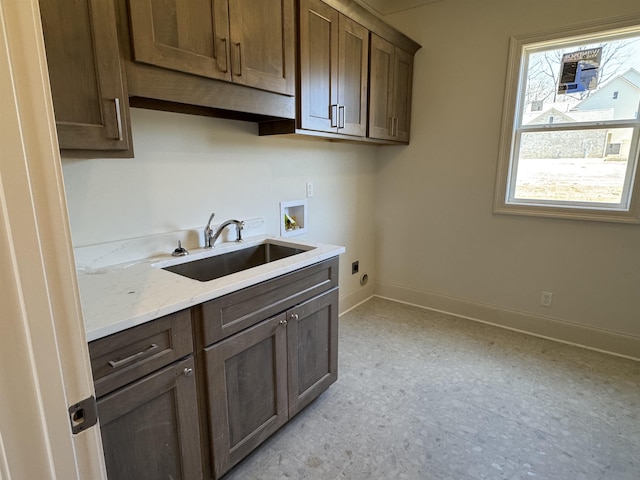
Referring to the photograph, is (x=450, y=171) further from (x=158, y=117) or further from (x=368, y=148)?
(x=158, y=117)

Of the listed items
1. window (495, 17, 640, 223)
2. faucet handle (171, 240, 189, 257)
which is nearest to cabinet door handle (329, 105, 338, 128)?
faucet handle (171, 240, 189, 257)

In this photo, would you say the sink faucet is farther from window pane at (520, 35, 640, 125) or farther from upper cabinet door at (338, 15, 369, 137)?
window pane at (520, 35, 640, 125)

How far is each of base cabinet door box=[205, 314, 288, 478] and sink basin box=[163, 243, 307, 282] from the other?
528mm

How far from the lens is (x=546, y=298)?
278 cm

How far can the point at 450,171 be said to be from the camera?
9.91 ft

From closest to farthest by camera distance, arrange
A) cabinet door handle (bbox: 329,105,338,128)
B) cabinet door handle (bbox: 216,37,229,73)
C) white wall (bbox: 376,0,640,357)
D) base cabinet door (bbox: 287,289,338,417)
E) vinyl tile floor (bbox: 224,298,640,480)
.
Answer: cabinet door handle (bbox: 216,37,229,73)
vinyl tile floor (bbox: 224,298,640,480)
base cabinet door (bbox: 287,289,338,417)
cabinet door handle (bbox: 329,105,338,128)
white wall (bbox: 376,0,640,357)

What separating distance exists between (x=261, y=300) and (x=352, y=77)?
164 centimetres

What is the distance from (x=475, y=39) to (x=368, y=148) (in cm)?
117

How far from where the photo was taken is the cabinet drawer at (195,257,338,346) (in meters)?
1.31

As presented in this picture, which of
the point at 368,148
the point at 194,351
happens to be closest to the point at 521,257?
the point at 368,148

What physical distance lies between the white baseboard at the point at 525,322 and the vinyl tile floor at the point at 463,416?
0.10 meters

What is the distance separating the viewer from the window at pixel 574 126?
7.76 feet

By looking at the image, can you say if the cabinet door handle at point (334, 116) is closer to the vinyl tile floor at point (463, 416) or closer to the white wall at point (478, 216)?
the white wall at point (478, 216)

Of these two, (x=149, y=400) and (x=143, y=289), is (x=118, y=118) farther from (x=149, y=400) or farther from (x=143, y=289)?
(x=149, y=400)
